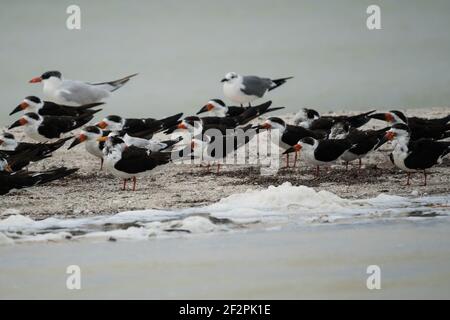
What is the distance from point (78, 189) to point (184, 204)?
1.40 metres

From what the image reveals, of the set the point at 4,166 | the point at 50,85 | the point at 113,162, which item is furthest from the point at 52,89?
the point at 113,162

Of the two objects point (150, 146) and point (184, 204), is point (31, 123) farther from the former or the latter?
point (184, 204)

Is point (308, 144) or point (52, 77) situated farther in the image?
point (52, 77)

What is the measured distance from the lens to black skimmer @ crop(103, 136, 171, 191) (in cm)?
876

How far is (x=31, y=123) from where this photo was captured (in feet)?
35.7

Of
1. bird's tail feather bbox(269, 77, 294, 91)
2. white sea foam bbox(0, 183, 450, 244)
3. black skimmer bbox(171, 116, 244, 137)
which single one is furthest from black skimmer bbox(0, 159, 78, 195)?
bird's tail feather bbox(269, 77, 294, 91)

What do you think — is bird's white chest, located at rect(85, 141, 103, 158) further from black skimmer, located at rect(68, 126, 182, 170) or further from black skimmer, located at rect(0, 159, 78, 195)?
black skimmer, located at rect(0, 159, 78, 195)

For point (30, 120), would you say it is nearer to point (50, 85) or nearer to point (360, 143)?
point (50, 85)

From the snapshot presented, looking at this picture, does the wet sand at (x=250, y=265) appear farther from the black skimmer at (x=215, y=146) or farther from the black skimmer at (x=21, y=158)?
the black skimmer at (x=215, y=146)

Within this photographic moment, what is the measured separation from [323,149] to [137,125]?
8.36ft

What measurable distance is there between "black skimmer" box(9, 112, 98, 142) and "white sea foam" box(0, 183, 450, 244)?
378cm

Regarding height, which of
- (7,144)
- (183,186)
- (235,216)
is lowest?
(235,216)

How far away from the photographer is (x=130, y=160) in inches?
346

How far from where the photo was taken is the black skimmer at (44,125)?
10.9 metres
